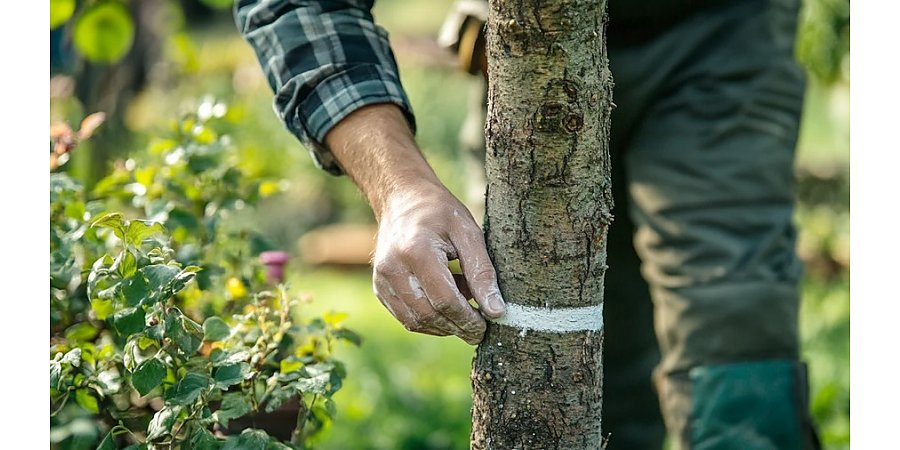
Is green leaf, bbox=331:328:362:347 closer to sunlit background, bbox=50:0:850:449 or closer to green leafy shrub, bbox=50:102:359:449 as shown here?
green leafy shrub, bbox=50:102:359:449

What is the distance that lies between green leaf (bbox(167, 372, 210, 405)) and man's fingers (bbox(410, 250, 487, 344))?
0.30 m

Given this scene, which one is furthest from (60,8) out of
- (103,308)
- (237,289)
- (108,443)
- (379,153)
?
(108,443)

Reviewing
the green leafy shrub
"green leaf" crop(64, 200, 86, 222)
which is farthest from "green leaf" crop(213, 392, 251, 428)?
"green leaf" crop(64, 200, 86, 222)

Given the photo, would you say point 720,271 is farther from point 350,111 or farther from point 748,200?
point 350,111

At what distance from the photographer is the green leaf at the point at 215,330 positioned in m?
1.44

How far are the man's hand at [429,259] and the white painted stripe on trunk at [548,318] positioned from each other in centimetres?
2

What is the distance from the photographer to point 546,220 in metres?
1.29

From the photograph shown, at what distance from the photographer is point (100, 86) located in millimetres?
3086

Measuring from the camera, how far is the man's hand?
1.30m

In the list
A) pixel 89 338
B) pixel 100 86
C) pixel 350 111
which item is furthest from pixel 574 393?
pixel 100 86

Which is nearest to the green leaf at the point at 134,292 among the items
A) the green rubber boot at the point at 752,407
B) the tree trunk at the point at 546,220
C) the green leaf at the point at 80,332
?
the green leaf at the point at 80,332

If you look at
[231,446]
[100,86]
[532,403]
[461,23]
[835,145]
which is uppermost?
[461,23]

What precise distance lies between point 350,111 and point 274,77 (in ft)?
0.64

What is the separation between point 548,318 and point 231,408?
1.48 ft
